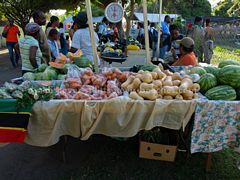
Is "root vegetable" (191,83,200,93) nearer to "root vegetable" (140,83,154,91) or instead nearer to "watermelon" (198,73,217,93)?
"watermelon" (198,73,217,93)

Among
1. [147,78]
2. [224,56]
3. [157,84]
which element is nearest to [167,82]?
[157,84]

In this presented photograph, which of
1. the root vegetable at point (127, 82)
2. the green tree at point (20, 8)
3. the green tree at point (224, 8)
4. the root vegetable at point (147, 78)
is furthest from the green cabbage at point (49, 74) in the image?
the green tree at point (224, 8)

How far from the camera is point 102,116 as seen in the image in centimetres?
278

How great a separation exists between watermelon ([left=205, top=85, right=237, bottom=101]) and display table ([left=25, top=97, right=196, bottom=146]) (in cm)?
30

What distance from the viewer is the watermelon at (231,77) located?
121 inches

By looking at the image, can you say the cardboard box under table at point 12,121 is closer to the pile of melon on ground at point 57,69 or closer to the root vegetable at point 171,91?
the pile of melon on ground at point 57,69

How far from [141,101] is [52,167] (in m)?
1.58

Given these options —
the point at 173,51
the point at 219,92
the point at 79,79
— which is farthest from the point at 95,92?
the point at 173,51

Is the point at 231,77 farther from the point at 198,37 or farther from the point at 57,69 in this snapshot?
the point at 198,37

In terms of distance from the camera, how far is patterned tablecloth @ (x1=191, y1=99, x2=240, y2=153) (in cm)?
278

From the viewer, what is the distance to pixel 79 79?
331cm

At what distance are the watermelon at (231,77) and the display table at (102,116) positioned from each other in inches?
26.1

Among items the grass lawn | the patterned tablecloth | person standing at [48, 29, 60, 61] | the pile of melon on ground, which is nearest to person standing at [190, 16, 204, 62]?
the grass lawn

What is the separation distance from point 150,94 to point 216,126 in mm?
802
